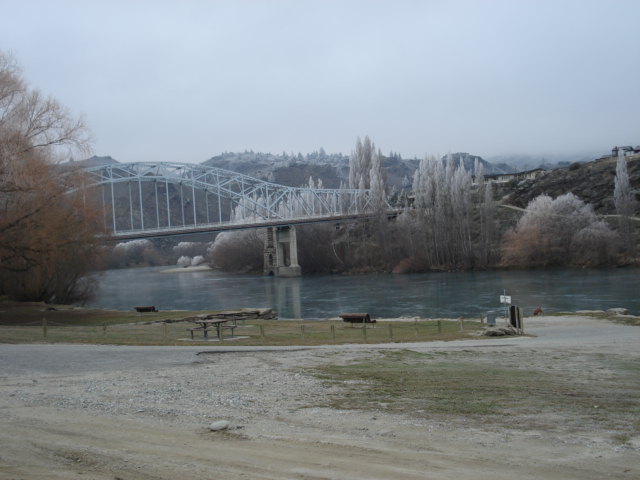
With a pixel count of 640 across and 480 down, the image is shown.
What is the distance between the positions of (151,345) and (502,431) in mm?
10954

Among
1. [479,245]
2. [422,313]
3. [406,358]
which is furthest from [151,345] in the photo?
[479,245]

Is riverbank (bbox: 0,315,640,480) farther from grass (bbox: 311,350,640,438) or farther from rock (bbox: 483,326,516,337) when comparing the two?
rock (bbox: 483,326,516,337)

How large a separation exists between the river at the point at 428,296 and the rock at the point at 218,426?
86.0 ft

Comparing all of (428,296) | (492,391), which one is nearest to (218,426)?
(492,391)

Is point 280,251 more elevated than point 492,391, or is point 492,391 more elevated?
point 280,251

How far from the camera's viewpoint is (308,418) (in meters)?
7.60

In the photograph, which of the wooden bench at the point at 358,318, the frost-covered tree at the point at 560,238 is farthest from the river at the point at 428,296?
the wooden bench at the point at 358,318

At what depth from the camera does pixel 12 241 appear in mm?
24891

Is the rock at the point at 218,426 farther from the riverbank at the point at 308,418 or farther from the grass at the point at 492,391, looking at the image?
the grass at the point at 492,391

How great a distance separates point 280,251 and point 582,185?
46075mm

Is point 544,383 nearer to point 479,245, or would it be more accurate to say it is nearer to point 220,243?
point 479,245

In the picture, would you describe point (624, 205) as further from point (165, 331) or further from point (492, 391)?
point (492, 391)

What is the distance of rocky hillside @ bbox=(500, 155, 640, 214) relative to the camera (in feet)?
271

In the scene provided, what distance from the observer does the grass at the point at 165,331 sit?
17078 millimetres
